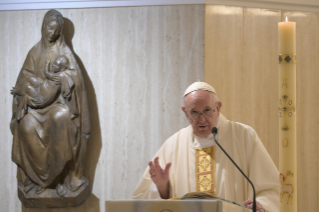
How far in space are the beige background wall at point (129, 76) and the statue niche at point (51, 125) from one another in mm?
249

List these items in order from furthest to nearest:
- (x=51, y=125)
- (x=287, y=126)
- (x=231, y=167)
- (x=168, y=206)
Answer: (x=51, y=125) → (x=231, y=167) → (x=287, y=126) → (x=168, y=206)

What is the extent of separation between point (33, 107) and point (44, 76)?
376mm

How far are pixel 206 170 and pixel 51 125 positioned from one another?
220cm

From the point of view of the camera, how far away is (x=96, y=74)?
5016 mm

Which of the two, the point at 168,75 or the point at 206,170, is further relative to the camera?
the point at 168,75

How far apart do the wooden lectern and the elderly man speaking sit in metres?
1.28

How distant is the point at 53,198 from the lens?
4.76 metres

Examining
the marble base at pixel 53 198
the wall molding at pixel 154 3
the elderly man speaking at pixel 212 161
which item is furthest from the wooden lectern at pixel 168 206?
the wall molding at pixel 154 3

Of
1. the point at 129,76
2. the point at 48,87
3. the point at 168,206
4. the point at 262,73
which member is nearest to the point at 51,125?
the point at 48,87

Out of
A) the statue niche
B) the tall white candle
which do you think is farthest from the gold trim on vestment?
the statue niche

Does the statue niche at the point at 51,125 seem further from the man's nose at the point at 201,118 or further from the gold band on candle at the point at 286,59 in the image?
the gold band on candle at the point at 286,59

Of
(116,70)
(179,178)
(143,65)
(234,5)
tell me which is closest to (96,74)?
(116,70)

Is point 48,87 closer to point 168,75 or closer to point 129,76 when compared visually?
point 129,76

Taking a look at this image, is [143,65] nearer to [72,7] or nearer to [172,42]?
[172,42]
